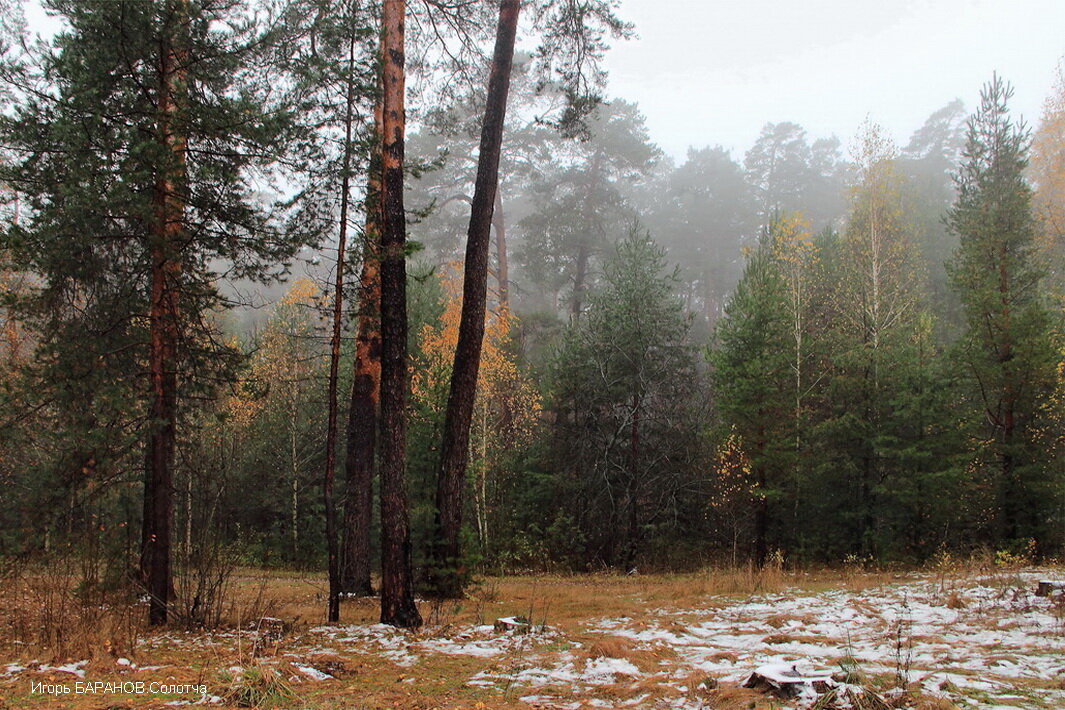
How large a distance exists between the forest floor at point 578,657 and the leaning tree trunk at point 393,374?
465 millimetres

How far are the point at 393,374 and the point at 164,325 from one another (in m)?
2.58

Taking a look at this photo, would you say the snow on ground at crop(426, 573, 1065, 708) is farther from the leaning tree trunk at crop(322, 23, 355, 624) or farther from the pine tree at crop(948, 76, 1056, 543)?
the pine tree at crop(948, 76, 1056, 543)

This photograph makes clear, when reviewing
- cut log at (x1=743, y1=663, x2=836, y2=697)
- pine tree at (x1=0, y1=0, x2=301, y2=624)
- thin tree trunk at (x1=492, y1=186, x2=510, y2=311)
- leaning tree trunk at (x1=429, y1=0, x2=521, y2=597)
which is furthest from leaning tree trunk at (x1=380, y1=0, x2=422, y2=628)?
thin tree trunk at (x1=492, y1=186, x2=510, y2=311)

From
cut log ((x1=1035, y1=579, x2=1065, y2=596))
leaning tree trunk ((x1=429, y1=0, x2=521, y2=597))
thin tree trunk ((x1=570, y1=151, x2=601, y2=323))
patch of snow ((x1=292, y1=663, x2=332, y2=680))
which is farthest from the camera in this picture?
thin tree trunk ((x1=570, y1=151, x2=601, y2=323))

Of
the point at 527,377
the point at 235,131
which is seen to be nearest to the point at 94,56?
the point at 235,131

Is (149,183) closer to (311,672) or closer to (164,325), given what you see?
(164,325)

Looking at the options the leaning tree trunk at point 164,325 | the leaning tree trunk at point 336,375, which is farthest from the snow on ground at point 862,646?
the leaning tree trunk at point 164,325

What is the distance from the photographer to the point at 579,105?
32.6ft

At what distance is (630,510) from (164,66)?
1496 centimetres

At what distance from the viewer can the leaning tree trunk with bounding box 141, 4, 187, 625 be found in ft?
21.8

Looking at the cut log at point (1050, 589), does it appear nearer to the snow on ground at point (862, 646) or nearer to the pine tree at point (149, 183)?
the snow on ground at point (862, 646)

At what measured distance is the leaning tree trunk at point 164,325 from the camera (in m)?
6.64

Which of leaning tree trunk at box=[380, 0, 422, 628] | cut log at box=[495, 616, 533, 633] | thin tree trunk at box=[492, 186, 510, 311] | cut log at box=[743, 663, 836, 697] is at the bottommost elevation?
cut log at box=[495, 616, 533, 633]

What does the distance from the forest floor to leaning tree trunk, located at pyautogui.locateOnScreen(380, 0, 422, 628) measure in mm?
465
